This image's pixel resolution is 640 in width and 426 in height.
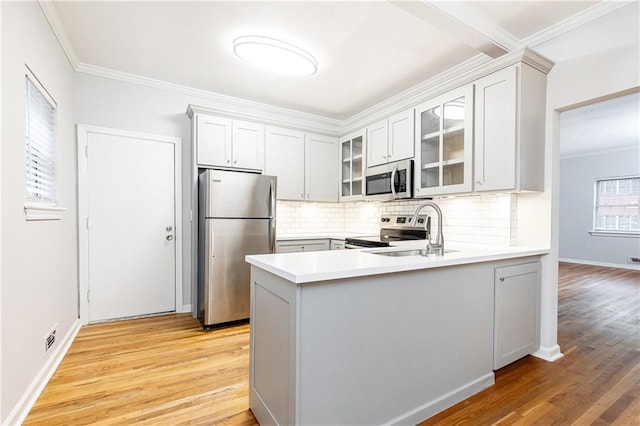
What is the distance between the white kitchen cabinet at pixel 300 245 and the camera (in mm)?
3680

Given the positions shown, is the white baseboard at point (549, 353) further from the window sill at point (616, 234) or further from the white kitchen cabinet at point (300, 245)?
the window sill at point (616, 234)

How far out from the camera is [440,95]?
2945mm

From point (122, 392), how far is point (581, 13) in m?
4.10

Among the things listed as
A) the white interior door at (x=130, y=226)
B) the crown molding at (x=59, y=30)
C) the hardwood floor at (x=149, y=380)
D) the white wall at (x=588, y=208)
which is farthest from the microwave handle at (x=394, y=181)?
the white wall at (x=588, y=208)

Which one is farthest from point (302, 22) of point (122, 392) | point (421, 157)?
point (122, 392)

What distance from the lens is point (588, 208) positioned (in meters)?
7.04

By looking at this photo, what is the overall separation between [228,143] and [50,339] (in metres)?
2.36

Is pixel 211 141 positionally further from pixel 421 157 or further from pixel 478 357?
pixel 478 357

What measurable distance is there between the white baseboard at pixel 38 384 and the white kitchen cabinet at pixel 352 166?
11.0ft

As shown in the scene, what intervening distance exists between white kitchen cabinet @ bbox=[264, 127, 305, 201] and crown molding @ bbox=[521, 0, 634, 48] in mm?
2604

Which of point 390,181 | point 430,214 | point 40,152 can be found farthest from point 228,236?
point 430,214

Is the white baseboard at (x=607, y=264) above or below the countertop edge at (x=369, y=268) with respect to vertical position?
below

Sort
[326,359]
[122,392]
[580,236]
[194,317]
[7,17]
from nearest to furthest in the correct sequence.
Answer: [326,359]
[7,17]
[122,392]
[194,317]
[580,236]

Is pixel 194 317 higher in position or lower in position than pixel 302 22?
lower
